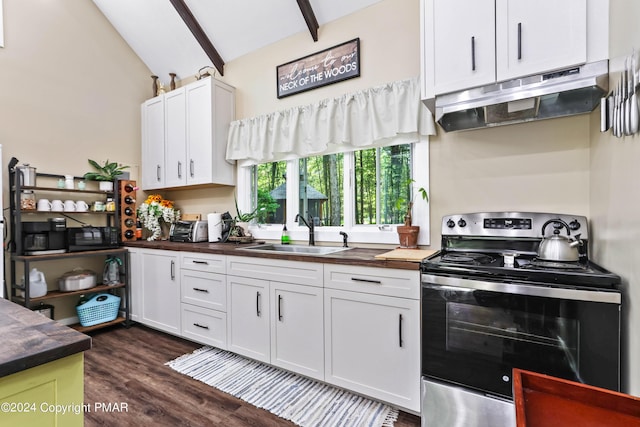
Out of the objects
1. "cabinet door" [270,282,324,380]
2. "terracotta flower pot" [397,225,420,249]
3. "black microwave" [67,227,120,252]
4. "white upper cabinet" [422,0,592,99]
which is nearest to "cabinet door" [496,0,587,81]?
"white upper cabinet" [422,0,592,99]

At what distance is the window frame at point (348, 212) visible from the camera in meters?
2.30

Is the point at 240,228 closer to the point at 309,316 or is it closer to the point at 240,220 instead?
the point at 240,220

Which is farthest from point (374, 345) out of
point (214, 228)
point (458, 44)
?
point (214, 228)

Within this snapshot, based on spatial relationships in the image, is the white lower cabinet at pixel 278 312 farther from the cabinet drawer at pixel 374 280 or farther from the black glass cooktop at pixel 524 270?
the black glass cooktop at pixel 524 270

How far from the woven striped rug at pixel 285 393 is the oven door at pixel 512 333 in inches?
19.6

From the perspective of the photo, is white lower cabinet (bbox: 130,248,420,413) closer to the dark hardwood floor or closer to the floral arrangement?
the dark hardwood floor

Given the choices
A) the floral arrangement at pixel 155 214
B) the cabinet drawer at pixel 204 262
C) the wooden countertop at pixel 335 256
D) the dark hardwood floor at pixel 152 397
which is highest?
the floral arrangement at pixel 155 214

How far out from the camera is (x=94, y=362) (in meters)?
2.45

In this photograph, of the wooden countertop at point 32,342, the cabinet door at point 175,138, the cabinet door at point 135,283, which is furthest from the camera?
the cabinet door at point 175,138

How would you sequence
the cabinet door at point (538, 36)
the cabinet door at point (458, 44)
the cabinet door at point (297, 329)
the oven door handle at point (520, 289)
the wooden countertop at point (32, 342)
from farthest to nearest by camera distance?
the cabinet door at point (297, 329) < the cabinet door at point (458, 44) < the cabinet door at point (538, 36) < the oven door handle at point (520, 289) < the wooden countertop at point (32, 342)

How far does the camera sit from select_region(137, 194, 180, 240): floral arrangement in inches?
139

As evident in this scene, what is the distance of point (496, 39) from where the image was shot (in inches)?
65.1

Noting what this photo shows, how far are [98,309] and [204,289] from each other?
4.36ft

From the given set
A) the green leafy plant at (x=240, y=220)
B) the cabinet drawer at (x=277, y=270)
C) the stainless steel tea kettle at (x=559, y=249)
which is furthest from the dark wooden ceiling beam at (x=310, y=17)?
the stainless steel tea kettle at (x=559, y=249)
